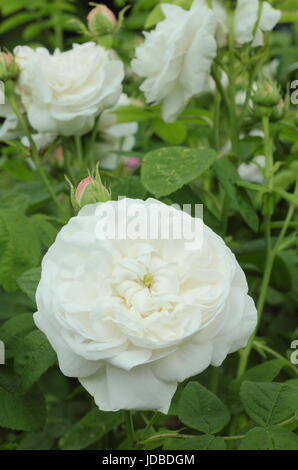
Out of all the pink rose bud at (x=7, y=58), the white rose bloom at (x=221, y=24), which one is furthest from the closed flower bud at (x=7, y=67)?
the white rose bloom at (x=221, y=24)

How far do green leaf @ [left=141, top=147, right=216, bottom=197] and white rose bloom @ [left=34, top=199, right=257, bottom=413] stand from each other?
183 millimetres

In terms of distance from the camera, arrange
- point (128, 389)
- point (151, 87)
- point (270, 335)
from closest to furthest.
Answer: point (128, 389), point (151, 87), point (270, 335)

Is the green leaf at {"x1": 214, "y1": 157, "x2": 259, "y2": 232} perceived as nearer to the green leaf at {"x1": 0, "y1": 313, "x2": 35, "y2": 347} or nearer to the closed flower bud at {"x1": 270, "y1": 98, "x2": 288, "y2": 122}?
the closed flower bud at {"x1": 270, "y1": 98, "x2": 288, "y2": 122}

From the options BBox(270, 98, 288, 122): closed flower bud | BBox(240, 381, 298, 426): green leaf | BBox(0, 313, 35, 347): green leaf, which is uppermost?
BBox(270, 98, 288, 122): closed flower bud

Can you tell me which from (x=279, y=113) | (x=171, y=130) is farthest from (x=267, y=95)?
(x=171, y=130)

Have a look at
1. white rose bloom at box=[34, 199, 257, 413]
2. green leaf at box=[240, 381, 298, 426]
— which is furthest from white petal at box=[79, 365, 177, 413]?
green leaf at box=[240, 381, 298, 426]

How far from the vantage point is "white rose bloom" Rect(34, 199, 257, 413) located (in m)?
0.60

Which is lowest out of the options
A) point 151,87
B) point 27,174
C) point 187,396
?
point 27,174

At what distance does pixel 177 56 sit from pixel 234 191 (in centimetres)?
21

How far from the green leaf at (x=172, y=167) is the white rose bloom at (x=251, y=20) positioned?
20 centimetres

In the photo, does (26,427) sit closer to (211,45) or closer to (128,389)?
(128,389)

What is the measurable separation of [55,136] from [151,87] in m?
0.16
